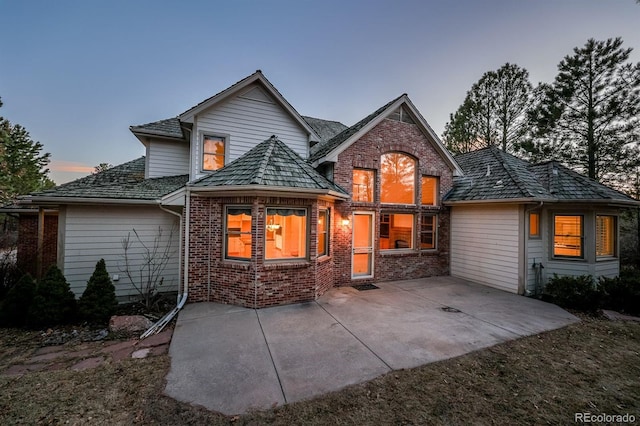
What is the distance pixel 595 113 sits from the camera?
13.2 m

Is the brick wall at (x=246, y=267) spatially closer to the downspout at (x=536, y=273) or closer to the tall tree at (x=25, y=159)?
the downspout at (x=536, y=273)

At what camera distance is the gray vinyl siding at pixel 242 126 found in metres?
7.98

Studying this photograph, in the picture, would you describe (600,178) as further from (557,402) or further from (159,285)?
(159,285)

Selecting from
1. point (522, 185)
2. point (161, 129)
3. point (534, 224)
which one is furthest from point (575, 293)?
point (161, 129)

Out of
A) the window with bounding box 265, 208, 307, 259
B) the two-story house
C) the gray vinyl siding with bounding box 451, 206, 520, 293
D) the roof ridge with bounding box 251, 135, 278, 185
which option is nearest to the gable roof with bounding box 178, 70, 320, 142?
the two-story house

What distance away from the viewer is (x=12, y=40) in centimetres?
976

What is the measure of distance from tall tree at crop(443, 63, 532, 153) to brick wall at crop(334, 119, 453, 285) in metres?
9.78

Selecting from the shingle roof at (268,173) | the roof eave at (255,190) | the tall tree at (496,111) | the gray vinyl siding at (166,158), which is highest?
the tall tree at (496,111)

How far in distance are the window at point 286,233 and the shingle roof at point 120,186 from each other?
3675 millimetres

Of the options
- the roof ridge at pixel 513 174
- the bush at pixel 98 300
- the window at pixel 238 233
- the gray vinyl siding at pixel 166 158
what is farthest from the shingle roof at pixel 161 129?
the roof ridge at pixel 513 174

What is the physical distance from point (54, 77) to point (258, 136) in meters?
12.5

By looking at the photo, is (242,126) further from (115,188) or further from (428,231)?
(428,231)

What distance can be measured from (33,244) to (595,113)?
1079 inches

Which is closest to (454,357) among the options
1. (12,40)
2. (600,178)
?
(600,178)
